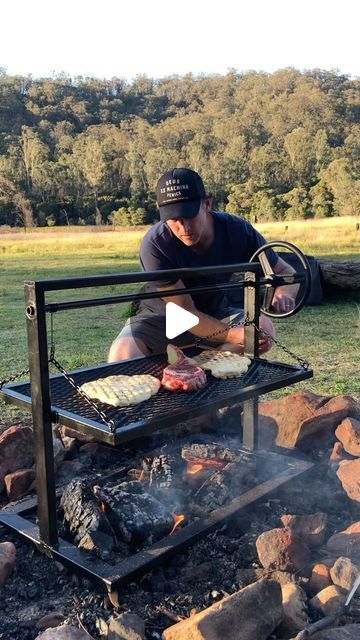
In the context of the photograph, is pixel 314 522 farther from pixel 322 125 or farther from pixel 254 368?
pixel 322 125

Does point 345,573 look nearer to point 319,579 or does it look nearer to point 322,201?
point 319,579

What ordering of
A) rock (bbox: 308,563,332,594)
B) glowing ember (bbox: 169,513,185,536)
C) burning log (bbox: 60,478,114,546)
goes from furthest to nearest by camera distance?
glowing ember (bbox: 169,513,185,536), burning log (bbox: 60,478,114,546), rock (bbox: 308,563,332,594)

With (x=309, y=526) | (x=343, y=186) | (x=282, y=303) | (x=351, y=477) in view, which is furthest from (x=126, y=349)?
(x=343, y=186)

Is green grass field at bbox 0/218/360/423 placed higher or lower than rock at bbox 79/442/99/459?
lower

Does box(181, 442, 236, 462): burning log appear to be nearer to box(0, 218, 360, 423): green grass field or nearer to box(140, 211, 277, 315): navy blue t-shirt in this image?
box(140, 211, 277, 315): navy blue t-shirt

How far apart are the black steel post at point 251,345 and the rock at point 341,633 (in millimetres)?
1287

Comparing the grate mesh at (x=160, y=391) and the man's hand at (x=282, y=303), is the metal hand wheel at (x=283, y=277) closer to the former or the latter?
the man's hand at (x=282, y=303)

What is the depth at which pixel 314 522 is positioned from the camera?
84.6 inches

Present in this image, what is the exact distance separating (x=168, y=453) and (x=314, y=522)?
820mm

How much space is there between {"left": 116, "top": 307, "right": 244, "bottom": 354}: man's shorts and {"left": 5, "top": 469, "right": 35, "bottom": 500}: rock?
1.32 m

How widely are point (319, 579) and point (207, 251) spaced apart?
2.23 m

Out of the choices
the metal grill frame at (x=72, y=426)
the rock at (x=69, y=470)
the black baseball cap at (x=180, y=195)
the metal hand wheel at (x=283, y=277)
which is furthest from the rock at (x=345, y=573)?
the black baseball cap at (x=180, y=195)

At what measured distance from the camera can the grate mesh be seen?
77.5 inches

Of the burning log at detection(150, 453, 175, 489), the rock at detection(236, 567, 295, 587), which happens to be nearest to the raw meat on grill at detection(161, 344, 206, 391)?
the burning log at detection(150, 453, 175, 489)
